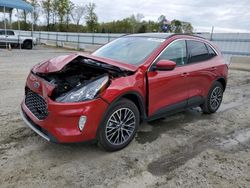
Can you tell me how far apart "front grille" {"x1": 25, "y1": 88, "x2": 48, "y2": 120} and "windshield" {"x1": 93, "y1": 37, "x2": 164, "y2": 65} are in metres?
1.39

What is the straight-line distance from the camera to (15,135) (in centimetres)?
359

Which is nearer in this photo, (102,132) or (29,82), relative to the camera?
(102,132)

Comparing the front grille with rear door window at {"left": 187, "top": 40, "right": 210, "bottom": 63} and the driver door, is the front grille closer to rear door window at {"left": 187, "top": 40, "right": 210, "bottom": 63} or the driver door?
the driver door

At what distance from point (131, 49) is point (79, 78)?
4.04 ft

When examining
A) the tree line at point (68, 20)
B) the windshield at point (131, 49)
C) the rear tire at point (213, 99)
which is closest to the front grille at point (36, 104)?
the windshield at point (131, 49)

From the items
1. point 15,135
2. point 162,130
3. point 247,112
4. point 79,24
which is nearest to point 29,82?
point 15,135

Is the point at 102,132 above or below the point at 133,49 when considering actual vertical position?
below

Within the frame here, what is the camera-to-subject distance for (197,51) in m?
4.48

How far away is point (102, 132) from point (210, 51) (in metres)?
3.10

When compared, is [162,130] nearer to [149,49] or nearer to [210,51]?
[149,49]

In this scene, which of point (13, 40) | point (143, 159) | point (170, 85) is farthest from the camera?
point (13, 40)

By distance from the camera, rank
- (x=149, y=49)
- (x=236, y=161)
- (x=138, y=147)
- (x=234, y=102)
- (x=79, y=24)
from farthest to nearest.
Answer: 1. (x=79, y=24)
2. (x=234, y=102)
3. (x=149, y=49)
4. (x=138, y=147)
5. (x=236, y=161)

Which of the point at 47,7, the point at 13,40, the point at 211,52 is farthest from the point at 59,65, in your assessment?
the point at 47,7

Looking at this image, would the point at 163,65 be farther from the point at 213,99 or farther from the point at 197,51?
the point at 213,99
